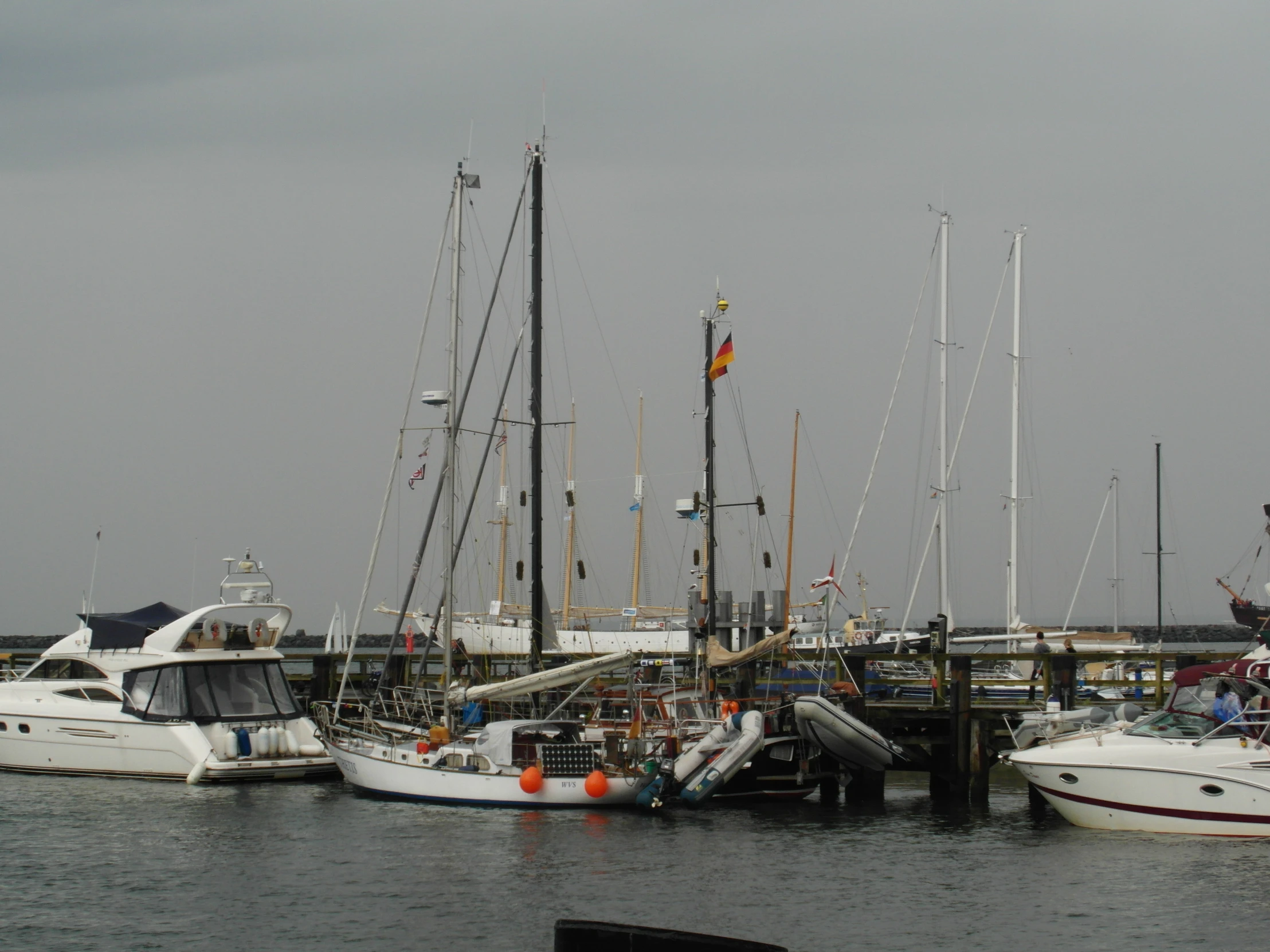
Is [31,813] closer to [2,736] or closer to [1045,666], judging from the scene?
[2,736]

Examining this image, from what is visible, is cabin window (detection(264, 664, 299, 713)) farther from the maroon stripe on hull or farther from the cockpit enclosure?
the cockpit enclosure

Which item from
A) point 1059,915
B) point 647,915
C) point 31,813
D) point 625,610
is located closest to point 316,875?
point 647,915

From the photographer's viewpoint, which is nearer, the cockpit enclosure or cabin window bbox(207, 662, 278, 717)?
the cockpit enclosure

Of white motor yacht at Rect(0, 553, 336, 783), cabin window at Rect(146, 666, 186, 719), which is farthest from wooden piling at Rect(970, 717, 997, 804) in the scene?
cabin window at Rect(146, 666, 186, 719)

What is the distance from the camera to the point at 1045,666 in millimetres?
27359

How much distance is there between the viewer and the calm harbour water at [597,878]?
1666 cm

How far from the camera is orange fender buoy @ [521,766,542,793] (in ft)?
80.0

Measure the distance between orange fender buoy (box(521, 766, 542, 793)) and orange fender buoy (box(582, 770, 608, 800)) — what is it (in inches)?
32.2

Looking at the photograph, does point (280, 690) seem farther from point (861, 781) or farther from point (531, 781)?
point (861, 781)

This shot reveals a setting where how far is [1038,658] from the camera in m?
26.8

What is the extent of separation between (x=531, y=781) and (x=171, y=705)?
962 centimetres

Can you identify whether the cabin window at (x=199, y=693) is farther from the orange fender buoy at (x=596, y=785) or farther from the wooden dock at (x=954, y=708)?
the orange fender buoy at (x=596, y=785)

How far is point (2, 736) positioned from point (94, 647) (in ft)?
10.1

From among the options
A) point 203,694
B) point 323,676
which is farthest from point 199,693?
point 323,676
